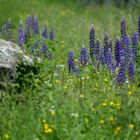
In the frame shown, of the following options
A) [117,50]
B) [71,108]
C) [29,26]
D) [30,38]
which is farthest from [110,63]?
[29,26]

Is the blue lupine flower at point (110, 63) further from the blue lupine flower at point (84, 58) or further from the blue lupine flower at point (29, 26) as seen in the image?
the blue lupine flower at point (29, 26)

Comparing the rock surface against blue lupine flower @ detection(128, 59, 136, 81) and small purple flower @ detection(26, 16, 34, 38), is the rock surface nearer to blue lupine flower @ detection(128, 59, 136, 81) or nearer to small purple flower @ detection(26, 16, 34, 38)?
blue lupine flower @ detection(128, 59, 136, 81)

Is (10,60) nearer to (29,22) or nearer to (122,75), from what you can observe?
(122,75)

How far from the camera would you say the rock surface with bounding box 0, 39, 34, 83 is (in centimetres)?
606

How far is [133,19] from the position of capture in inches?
370

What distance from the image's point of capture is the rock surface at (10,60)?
19.9ft

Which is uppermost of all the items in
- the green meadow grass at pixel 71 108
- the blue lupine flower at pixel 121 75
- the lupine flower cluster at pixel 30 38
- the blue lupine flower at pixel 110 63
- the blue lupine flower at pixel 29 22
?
the blue lupine flower at pixel 29 22

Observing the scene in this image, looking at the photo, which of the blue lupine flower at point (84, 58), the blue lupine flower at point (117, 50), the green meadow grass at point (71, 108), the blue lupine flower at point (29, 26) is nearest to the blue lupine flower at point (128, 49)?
the blue lupine flower at point (117, 50)

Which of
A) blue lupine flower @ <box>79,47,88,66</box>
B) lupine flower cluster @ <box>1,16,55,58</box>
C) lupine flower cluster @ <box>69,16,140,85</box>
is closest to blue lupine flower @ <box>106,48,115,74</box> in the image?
lupine flower cluster @ <box>69,16,140,85</box>

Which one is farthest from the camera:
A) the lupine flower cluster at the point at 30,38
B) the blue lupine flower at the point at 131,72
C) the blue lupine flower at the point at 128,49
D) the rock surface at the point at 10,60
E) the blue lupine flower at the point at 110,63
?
the lupine flower cluster at the point at 30,38

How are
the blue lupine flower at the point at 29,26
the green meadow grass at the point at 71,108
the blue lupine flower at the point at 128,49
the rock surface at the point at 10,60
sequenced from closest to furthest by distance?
the green meadow grass at the point at 71,108
the rock surface at the point at 10,60
the blue lupine flower at the point at 128,49
the blue lupine flower at the point at 29,26

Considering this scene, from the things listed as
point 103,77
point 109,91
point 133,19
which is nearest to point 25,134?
point 109,91

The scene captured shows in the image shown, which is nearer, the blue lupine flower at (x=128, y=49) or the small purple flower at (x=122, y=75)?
the small purple flower at (x=122, y=75)

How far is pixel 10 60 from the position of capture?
6.23 m
